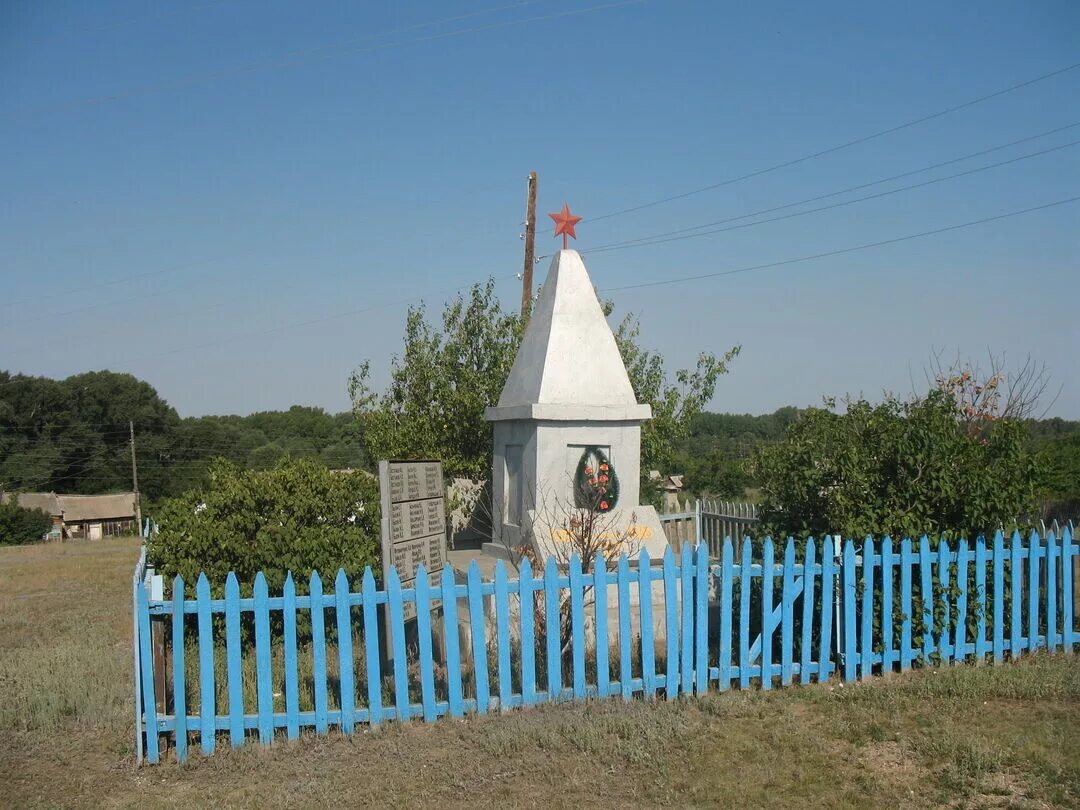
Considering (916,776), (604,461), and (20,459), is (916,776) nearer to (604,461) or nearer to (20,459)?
(604,461)

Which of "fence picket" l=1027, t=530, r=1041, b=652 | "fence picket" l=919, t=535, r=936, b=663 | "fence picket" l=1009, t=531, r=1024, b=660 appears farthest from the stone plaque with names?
"fence picket" l=1027, t=530, r=1041, b=652

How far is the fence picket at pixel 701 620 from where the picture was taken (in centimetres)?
675

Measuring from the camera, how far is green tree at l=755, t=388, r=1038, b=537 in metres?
7.29

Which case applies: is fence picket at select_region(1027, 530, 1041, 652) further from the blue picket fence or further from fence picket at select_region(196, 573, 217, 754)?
fence picket at select_region(196, 573, 217, 754)

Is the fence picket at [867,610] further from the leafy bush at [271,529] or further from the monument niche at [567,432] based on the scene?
the leafy bush at [271,529]

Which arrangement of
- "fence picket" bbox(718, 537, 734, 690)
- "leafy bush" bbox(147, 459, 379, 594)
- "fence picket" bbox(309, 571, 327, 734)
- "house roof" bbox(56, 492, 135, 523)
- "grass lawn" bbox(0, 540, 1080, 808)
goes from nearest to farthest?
1. "grass lawn" bbox(0, 540, 1080, 808)
2. "fence picket" bbox(309, 571, 327, 734)
3. "fence picket" bbox(718, 537, 734, 690)
4. "leafy bush" bbox(147, 459, 379, 594)
5. "house roof" bbox(56, 492, 135, 523)

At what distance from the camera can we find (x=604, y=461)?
10.5 metres

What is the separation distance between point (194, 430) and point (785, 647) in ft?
170

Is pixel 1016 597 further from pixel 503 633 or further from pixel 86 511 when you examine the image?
pixel 86 511

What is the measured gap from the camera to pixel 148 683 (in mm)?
5703

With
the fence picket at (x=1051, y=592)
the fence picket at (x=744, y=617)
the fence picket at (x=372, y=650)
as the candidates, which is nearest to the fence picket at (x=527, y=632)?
the fence picket at (x=372, y=650)

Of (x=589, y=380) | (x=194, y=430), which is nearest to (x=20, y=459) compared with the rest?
(x=194, y=430)

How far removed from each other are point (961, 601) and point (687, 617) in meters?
2.27

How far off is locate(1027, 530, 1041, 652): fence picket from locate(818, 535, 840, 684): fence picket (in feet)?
5.49
